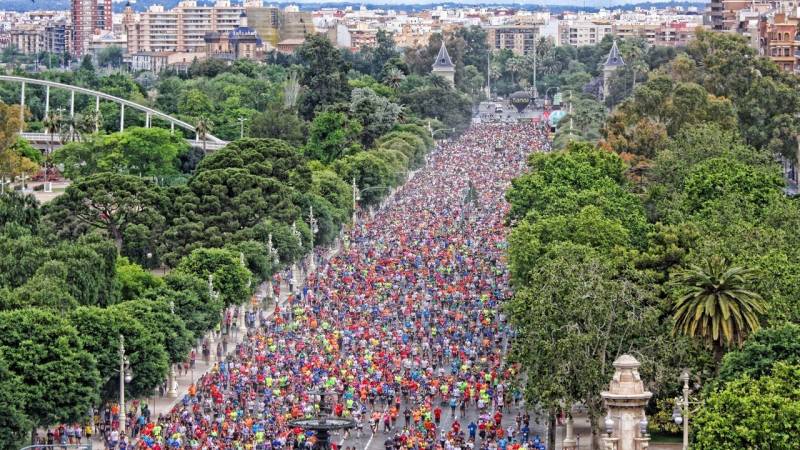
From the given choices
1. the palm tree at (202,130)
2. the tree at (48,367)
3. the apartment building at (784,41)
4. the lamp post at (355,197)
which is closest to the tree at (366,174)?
the lamp post at (355,197)

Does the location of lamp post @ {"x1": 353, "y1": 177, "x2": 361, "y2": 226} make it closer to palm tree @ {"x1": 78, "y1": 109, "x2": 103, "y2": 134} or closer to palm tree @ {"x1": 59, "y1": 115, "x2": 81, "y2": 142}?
palm tree @ {"x1": 78, "y1": 109, "x2": 103, "y2": 134}

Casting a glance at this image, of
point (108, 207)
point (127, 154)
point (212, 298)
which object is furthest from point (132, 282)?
point (127, 154)

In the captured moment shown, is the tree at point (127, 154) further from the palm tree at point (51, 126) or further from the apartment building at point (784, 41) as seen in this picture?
the apartment building at point (784, 41)

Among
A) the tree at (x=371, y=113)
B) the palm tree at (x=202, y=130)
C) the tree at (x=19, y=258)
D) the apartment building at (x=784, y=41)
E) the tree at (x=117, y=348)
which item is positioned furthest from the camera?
the tree at (x=371, y=113)

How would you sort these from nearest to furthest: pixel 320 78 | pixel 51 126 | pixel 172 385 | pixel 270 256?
pixel 172 385
pixel 270 256
pixel 51 126
pixel 320 78

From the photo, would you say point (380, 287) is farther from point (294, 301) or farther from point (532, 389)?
point (532, 389)

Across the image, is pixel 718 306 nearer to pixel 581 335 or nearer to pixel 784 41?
pixel 581 335

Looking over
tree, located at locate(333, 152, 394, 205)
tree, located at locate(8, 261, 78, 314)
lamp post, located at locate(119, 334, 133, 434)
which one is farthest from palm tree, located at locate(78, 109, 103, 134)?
lamp post, located at locate(119, 334, 133, 434)

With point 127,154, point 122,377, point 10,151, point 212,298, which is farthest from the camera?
point 127,154
